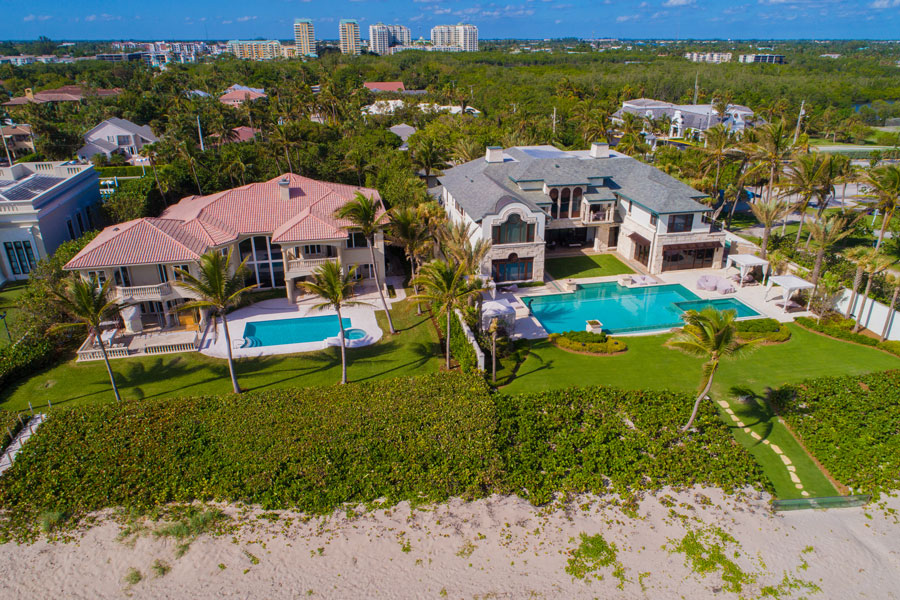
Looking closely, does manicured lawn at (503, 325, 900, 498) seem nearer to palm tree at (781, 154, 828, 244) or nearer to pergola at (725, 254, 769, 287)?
pergola at (725, 254, 769, 287)

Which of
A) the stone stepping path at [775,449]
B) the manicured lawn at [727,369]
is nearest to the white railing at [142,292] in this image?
the manicured lawn at [727,369]

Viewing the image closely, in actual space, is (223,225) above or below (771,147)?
below

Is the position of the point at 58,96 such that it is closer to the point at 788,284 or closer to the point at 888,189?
the point at 788,284

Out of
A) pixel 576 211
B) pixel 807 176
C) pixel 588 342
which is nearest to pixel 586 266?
pixel 576 211

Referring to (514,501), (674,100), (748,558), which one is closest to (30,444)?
(514,501)

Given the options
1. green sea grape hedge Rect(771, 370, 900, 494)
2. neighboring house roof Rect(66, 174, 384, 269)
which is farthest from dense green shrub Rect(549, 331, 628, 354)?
neighboring house roof Rect(66, 174, 384, 269)
